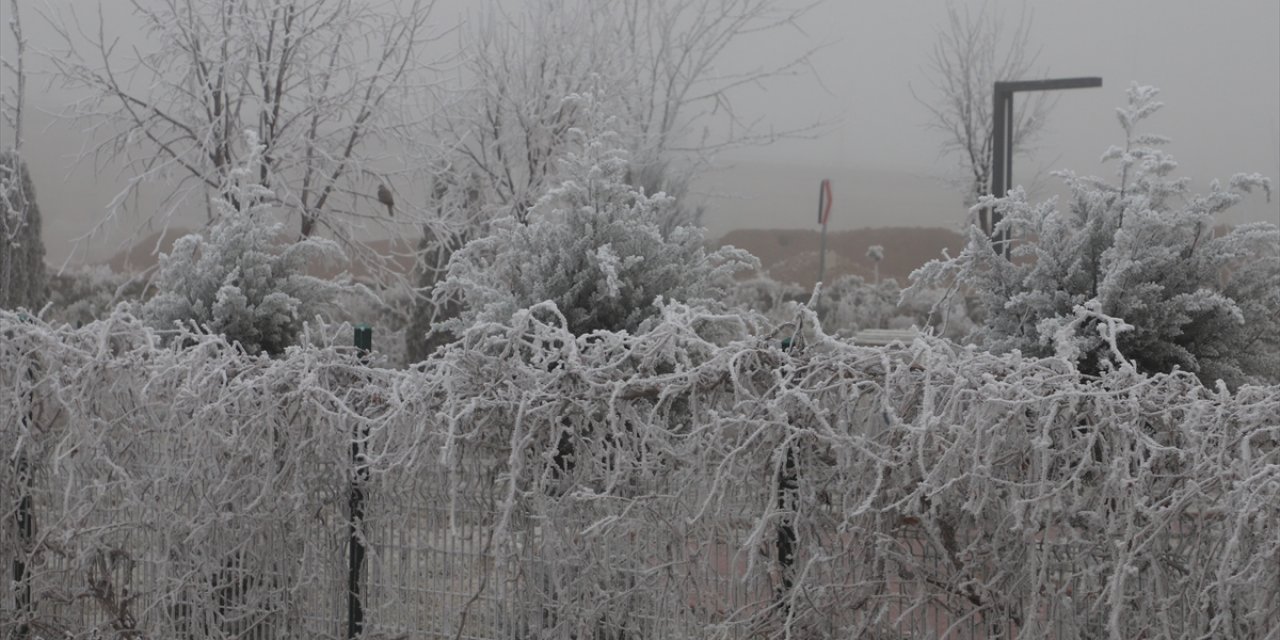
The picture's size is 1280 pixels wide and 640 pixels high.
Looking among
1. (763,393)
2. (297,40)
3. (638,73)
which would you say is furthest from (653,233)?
(638,73)

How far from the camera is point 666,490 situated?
10.4 feet

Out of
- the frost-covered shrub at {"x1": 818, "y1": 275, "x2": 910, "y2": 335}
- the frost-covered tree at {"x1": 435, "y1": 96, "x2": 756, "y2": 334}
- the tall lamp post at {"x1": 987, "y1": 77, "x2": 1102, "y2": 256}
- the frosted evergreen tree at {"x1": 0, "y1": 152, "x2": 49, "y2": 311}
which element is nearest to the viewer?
the frost-covered tree at {"x1": 435, "y1": 96, "x2": 756, "y2": 334}

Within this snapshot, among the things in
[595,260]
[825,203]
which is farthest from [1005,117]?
[825,203]

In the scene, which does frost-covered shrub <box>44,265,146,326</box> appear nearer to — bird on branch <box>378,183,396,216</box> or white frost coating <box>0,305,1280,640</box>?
bird on branch <box>378,183,396,216</box>

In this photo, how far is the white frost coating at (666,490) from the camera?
8.86ft

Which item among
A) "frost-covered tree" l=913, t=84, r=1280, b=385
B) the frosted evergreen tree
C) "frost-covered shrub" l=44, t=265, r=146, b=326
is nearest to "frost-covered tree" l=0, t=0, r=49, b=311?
the frosted evergreen tree

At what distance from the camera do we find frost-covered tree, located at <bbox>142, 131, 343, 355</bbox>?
5664 mm

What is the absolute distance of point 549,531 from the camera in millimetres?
3238

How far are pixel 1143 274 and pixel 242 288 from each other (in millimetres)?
4050

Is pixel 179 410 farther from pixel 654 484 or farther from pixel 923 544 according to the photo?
pixel 923 544

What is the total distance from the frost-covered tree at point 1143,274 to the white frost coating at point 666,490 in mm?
1809

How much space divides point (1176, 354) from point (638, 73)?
1168 cm

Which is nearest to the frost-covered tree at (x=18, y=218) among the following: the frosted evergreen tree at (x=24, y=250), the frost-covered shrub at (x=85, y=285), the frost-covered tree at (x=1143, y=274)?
the frosted evergreen tree at (x=24, y=250)

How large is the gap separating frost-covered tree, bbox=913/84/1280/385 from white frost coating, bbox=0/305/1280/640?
1.81 meters
